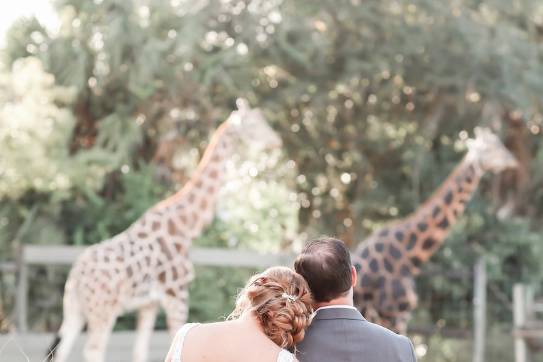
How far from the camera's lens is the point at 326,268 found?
2631 millimetres

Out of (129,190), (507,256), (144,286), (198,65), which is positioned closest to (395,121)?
(507,256)

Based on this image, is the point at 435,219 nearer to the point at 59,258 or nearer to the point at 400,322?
the point at 400,322

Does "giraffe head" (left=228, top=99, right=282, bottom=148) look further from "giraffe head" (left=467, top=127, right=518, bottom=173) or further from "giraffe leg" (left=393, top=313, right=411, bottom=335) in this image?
Answer: "giraffe head" (left=467, top=127, right=518, bottom=173)

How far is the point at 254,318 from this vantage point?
8.50 ft

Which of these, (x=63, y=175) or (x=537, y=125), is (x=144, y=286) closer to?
(x=63, y=175)

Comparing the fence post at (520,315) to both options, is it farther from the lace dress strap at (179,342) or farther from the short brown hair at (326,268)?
the lace dress strap at (179,342)

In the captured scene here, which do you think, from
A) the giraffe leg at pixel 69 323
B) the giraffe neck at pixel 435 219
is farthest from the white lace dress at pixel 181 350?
the giraffe neck at pixel 435 219

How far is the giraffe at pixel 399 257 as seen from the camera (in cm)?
743

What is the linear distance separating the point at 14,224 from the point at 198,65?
2810 mm

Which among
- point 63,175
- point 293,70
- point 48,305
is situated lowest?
point 48,305

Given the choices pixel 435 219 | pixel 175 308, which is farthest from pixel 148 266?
pixel 435 219

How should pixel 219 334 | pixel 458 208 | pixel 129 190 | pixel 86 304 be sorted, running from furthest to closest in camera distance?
pixel 129 190 < pixel 458 208 < pixel 86 304 < pixel 219 334

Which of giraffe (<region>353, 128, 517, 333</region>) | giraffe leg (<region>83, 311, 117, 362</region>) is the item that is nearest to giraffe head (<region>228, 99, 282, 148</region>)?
giraffe (<region>353, 128, 517, 333</region>)

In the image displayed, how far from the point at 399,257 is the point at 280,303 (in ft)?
16.9
